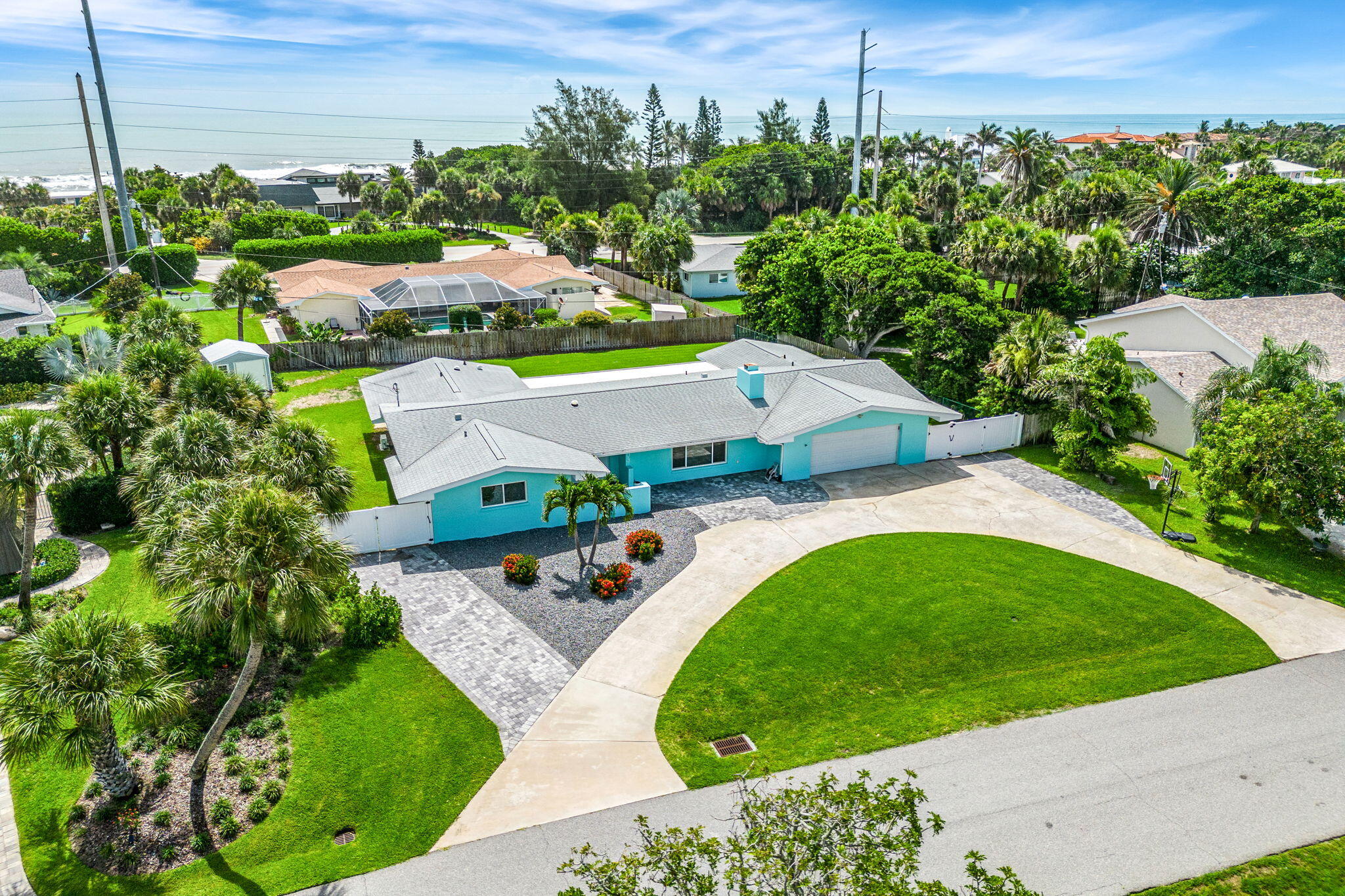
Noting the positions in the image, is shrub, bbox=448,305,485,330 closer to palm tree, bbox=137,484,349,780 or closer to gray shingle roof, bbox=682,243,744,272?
gray shingle roof, bbox=682,243,744,272

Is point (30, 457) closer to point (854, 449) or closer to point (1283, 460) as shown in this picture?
point (854, 449)

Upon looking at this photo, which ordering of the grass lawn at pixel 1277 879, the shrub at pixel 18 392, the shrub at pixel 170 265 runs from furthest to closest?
the shrub at pixel 170 265, the shrub at pixel 18 392, the grass lawn at pixel 1277 879

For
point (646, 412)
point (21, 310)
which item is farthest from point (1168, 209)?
point (21, 310)

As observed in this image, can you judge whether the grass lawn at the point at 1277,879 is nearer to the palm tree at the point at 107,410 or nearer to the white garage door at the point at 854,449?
the white garage door at the point at 854,449

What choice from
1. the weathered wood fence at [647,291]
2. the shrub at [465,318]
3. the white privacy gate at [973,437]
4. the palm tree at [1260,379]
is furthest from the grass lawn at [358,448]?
the palm tree at [1260,379]

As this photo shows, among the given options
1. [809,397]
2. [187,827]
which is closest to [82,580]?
[187,827]

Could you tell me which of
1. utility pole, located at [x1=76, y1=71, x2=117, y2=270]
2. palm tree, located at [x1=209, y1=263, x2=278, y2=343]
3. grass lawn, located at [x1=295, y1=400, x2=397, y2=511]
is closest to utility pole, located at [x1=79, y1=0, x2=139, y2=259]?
utility pole, located at [x1=76, y1=71, x2=117, y2=270]
